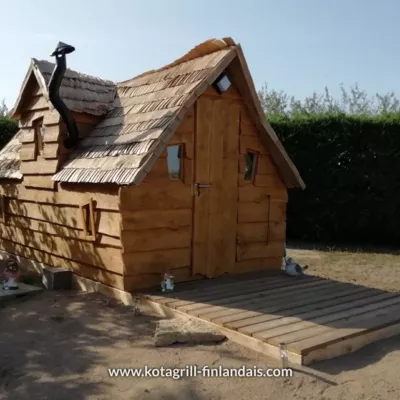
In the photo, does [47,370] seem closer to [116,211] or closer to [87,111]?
[116,211]

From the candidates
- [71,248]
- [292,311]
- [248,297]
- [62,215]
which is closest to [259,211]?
[248,297]

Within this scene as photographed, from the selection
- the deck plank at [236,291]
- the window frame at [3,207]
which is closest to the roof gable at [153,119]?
the deck plank at [236,291]

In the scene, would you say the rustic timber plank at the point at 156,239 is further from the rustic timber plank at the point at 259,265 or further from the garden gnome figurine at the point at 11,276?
the garden gnome figurine at the point at 11,276

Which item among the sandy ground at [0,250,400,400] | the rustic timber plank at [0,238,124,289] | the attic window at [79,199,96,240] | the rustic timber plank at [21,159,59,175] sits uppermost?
the rustic timber plank at [21,159,59,175]

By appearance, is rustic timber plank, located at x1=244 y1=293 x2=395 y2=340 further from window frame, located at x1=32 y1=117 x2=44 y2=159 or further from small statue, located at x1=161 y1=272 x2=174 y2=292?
window frame, located at x1=32 y1=117 x2=44 y2=159

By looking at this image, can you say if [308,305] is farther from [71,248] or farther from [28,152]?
[28,152]

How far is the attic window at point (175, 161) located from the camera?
7.17 meters

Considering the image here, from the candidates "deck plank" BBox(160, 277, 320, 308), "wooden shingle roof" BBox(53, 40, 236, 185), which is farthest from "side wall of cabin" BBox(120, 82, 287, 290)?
"deck plank" BBox(160, 277, 320, 308)

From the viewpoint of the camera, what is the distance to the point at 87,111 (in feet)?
26.9

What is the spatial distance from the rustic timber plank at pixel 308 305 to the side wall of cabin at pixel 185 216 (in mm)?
1478

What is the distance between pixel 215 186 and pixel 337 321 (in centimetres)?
281

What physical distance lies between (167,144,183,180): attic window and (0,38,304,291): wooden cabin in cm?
2

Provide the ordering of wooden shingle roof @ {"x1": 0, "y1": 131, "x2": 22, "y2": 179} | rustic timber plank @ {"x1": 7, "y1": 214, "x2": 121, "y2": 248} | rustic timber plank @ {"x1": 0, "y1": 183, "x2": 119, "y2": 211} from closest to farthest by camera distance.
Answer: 1. rustic timber plank @ {"x1": 0, "y1": 183, "x2": 119, "y2": 211}
2. rustic timber plank @ {"x1": 7, "y1": 214, "x2": 121, "y2": 248}
3. wooden shingle roof @ {"x1": 0, "y1": 131, "x2": 22, "y2": 179}

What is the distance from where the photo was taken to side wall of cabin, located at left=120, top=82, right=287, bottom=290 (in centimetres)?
677
